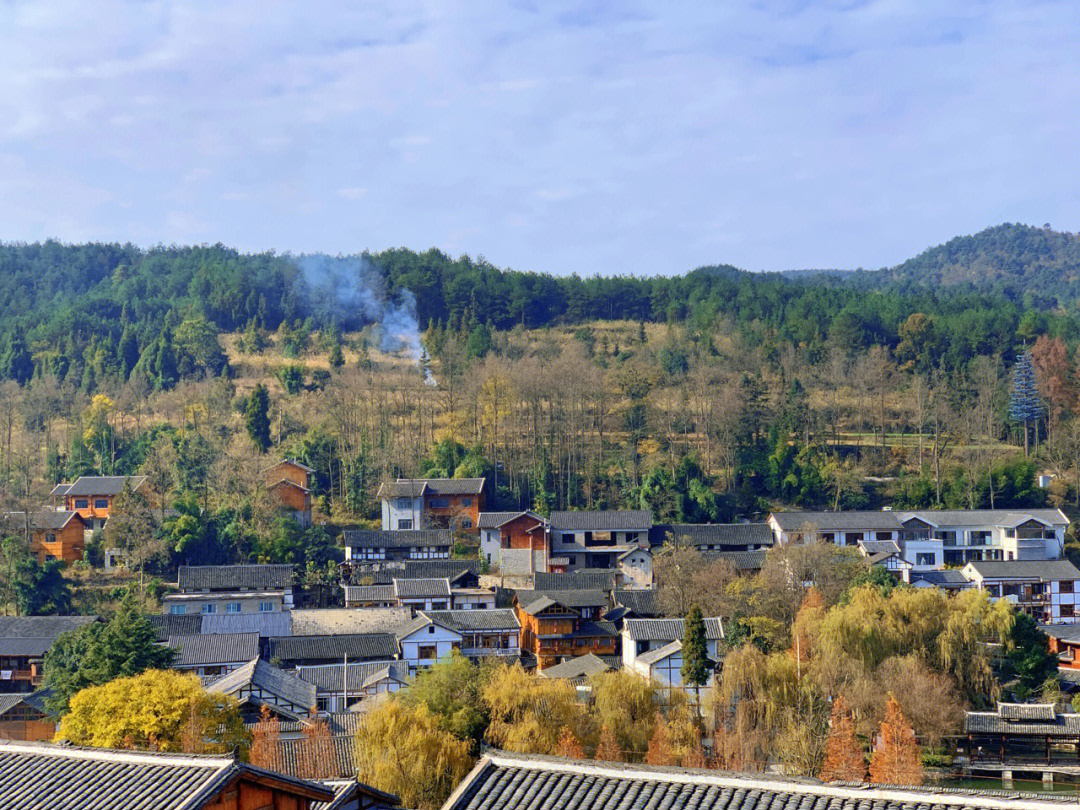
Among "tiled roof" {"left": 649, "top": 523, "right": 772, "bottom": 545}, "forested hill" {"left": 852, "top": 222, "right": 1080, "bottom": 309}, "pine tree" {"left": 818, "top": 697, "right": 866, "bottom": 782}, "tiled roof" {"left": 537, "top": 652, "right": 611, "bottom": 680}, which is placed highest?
"forested hill" {"left": 852, "top": 222, "right": 1080, "bottom": 309}

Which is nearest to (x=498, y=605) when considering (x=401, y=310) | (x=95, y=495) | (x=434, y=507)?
(x=434, y=507)

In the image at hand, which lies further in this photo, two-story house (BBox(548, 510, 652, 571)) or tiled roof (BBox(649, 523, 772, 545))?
two-story house (BBox(548, 510, 652, 571))

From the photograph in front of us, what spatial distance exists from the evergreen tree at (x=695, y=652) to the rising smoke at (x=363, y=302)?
29628 mm

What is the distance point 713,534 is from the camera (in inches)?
1296

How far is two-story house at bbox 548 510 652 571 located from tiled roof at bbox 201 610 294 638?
8.50m

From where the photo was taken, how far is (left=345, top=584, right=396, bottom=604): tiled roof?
29344 mm

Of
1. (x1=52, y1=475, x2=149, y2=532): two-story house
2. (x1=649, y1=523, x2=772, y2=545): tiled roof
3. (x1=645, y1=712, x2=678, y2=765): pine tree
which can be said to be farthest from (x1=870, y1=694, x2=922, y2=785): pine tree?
(x1=52, y1=475, x2=149, y2=532): two-story house

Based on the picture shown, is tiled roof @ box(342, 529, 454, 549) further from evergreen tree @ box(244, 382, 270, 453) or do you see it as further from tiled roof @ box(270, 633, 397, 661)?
evergreen tree @ box(244, 382, 270, 453)

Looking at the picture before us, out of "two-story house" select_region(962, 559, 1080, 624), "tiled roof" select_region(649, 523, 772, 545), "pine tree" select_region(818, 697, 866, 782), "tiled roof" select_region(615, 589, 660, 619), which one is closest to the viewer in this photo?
"pine tree" select_region(818, 697, 866, 782)

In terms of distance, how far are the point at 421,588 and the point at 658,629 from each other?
6856mm

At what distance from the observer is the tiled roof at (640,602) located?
28328 millimetres

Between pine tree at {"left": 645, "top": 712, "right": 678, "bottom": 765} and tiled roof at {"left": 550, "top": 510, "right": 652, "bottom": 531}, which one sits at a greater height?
tiled roof at {"left": 550, "top": 510, "right": 652, "bottom": 531}

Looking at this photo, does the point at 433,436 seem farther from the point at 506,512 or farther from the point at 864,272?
the point at 864,272

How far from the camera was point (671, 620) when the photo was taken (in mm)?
26031
